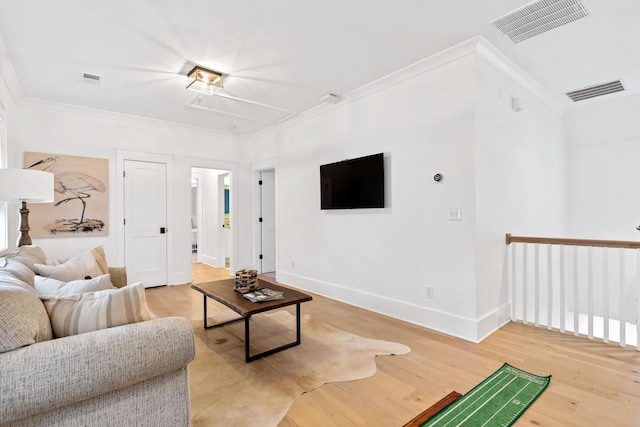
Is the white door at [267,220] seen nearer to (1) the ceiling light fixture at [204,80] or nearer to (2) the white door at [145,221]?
(2) the white door at [145,221]

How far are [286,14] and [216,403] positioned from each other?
2.72 meters

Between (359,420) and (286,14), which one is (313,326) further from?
(286,14)

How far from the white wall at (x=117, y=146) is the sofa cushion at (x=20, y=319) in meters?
3.31

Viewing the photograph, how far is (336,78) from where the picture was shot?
3.46 m

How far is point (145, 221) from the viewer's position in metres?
4.90

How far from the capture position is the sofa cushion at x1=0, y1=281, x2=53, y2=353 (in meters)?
→ 1.08

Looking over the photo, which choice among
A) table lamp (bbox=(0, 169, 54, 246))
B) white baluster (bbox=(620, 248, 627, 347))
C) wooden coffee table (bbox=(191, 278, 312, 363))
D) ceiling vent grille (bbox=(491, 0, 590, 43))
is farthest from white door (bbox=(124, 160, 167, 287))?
white baluster (bbox=(620, 248, 627, 347))

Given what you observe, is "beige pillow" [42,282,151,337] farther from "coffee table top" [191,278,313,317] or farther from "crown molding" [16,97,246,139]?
"crown molding" [16,97,246,139]

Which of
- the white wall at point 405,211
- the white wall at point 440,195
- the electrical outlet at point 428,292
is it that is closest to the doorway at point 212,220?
the white wall at point 405,211

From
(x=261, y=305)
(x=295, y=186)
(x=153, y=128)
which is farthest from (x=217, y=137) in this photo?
(x=261, y=305)

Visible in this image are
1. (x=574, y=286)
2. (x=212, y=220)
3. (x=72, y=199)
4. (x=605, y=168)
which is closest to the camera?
(x=574, y=286)

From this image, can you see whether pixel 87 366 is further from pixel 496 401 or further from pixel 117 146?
pixel 117 146

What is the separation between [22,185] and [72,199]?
1.93 meters

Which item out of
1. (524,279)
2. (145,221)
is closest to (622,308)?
(524,279)
